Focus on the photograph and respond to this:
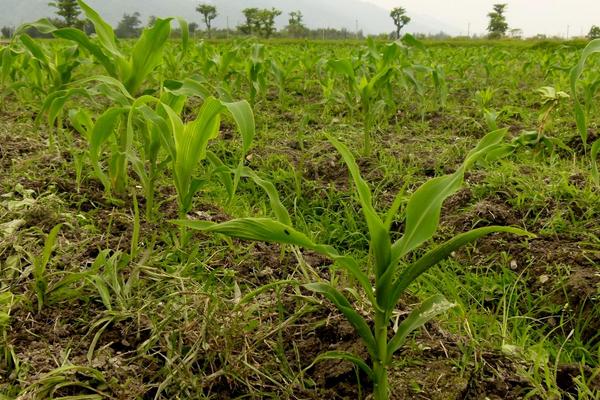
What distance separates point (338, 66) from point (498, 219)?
1599 mm

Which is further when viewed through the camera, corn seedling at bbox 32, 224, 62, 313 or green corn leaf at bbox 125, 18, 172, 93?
green corn leaf at bbox 125, 18, 172, 93

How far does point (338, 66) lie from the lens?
125 inches

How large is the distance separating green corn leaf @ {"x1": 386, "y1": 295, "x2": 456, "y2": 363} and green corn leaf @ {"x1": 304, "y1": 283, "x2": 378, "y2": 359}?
0.12ft

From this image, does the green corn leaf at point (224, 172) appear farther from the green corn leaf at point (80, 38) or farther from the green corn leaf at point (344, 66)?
the green corn leaf at point (344, 66)

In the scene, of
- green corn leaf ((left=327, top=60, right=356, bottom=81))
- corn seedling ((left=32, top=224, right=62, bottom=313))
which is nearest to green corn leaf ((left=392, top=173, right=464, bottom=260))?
corn seedling ((left=32, top=224, right=62, bottom=313))

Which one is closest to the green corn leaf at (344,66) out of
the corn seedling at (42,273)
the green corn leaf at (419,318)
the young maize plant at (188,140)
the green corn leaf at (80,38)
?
the green corn leaf at (80,38)

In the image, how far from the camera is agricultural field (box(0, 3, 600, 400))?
3.28 ft

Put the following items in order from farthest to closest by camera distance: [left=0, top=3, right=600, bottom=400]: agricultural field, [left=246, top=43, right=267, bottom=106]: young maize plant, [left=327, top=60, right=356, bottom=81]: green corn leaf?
[left=246, top=43, right=267, bottom=106]: young maize plant
[left=327, top=60, right=356, bottom=81]: green corn leaf
[left=0, top=3, right=600, bottom=400]: agricultural field

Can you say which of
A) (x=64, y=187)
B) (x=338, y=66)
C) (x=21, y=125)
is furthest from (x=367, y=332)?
(x=21, y=125)

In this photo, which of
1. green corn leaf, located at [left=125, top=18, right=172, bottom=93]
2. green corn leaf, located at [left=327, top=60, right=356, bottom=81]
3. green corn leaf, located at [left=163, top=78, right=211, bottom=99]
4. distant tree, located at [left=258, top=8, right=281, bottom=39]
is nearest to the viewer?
green corn leaf, located at [left=163, top=78, right=211, bottom=99]

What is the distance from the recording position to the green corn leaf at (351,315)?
3.13 ft

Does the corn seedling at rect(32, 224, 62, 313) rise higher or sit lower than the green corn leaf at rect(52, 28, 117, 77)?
lower

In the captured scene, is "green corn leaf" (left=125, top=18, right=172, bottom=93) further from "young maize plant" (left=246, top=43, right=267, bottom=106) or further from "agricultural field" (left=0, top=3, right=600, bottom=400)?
"young maize plant" (left=246, top=43, right=267, bottom=106)

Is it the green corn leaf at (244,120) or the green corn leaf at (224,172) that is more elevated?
the green corn leaf at (244,120)
